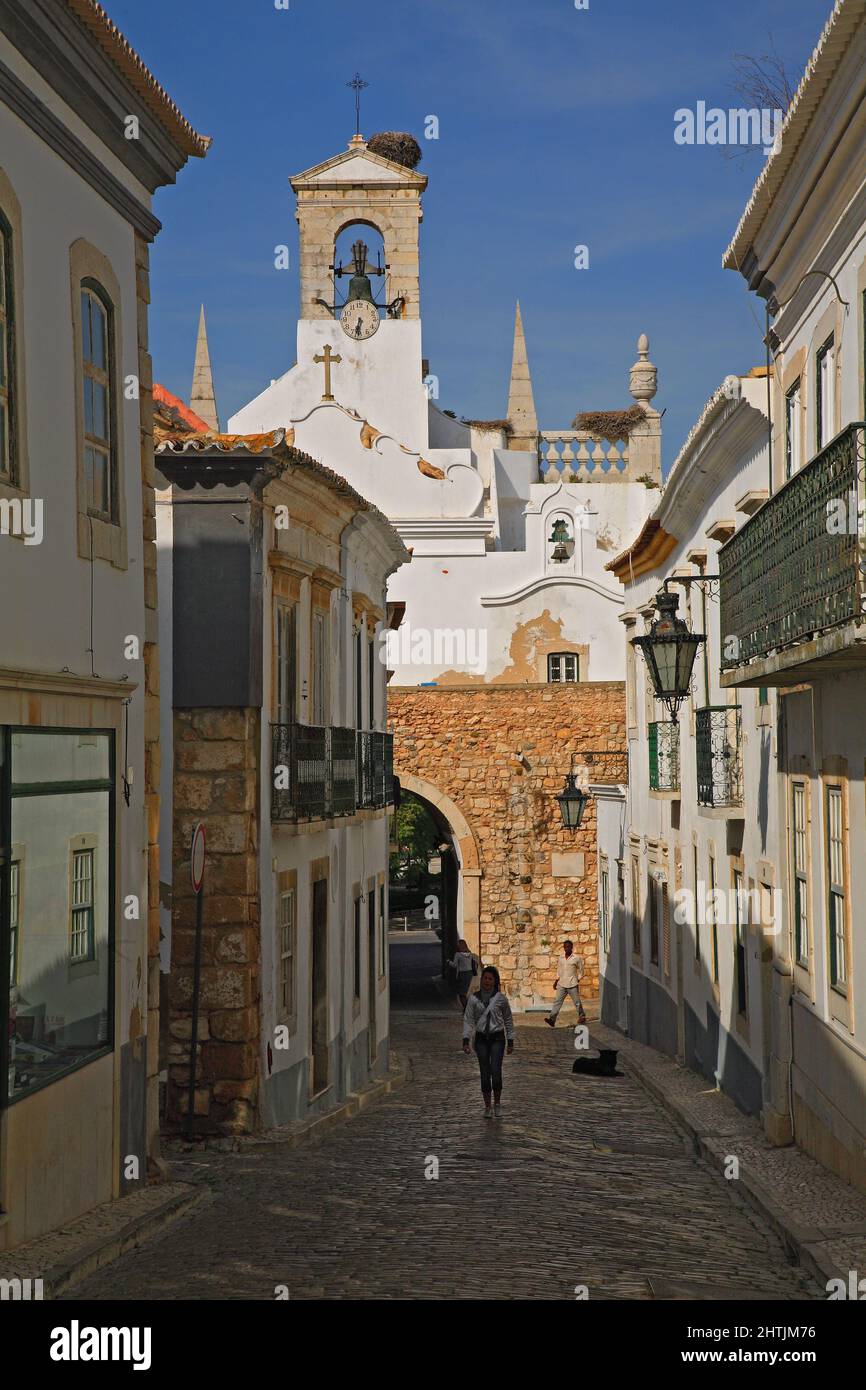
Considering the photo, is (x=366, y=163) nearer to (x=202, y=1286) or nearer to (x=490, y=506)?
(x=490, y=506)

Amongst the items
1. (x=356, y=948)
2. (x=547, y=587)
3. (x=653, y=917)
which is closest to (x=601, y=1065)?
(x=356, y=948)

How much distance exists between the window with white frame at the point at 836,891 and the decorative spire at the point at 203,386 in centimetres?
4117

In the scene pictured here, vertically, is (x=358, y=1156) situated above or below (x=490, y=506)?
below

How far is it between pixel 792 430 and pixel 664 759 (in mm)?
8418

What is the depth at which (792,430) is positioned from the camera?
41.0 feet

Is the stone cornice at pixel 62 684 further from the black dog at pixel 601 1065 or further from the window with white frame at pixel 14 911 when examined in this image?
the black dog at pixel 601 1065

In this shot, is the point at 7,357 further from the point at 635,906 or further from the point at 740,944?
the point at 635,906

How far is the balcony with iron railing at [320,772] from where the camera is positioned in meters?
14.3

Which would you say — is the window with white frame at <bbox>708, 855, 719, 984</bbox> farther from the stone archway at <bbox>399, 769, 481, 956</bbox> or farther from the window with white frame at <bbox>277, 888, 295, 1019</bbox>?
the stone archway at <bbox>399, 769, 481, 956</bbox>

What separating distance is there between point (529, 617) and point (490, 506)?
796cm

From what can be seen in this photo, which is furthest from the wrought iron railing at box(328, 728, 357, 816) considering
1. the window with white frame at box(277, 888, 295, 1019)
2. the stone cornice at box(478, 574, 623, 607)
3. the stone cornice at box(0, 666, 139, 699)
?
the stone cornice at box(478, 574, 623, 607)

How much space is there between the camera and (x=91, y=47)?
9.12m

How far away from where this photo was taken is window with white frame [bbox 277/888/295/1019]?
576 inches
